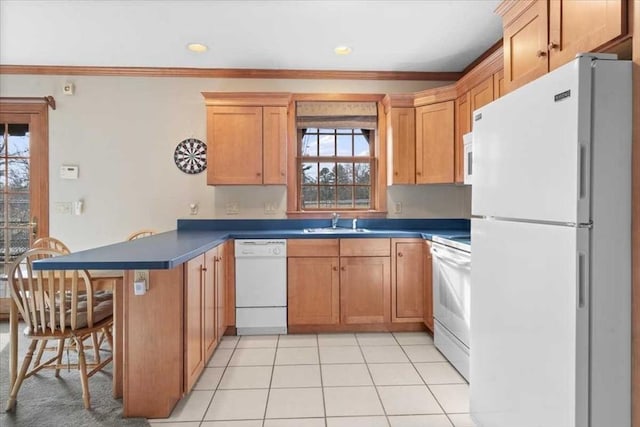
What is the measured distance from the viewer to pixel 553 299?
1.24 meters

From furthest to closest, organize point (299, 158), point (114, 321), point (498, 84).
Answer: point (299, 158), point (498, 84), point (114, 321)

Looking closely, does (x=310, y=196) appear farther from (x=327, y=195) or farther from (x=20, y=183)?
(x=20, y=183)

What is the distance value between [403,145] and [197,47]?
2.09 m

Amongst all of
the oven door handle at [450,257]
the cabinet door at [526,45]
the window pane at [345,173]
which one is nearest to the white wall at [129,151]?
the window pane at [345,173]

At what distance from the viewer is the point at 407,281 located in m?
3.19

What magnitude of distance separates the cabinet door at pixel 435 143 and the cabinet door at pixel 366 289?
0.93 meters

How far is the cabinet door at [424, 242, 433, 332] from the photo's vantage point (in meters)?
3.02

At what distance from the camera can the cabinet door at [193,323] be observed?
201cm

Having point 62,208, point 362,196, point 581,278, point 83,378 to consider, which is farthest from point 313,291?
point 62,208

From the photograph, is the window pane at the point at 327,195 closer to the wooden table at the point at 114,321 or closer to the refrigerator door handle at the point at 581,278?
the wooden table at the point at 114,321

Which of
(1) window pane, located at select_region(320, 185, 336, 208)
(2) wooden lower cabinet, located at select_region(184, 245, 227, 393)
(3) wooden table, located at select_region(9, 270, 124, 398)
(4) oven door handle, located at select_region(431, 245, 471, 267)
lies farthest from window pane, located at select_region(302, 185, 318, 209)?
(3) wooden table, located at select_region(9, 270, 124, 398)

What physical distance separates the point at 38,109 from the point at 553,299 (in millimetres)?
4497

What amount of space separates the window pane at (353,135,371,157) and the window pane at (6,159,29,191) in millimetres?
3330

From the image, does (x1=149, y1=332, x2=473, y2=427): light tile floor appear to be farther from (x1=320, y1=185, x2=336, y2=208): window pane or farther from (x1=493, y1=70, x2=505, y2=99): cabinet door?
(x1=493, y1=70, x2=505, y2=99): cabinet door
